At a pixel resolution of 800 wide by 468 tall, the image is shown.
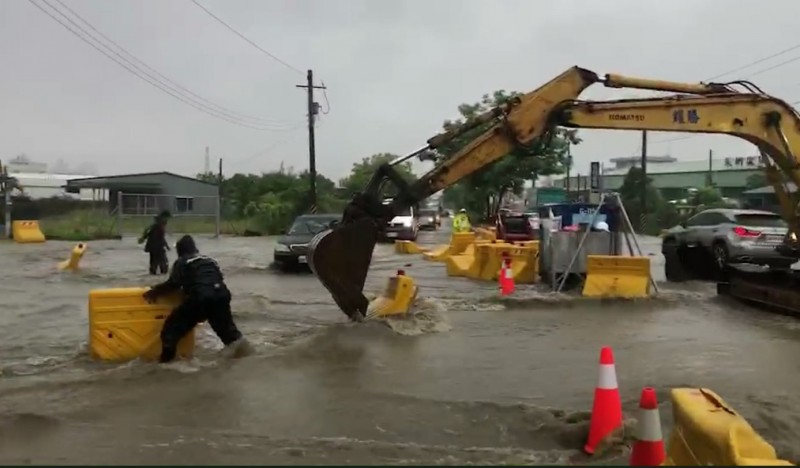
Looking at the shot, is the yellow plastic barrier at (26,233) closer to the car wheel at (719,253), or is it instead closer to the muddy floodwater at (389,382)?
the muddy floodwater at (389,382)

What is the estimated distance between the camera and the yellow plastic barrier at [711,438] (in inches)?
170

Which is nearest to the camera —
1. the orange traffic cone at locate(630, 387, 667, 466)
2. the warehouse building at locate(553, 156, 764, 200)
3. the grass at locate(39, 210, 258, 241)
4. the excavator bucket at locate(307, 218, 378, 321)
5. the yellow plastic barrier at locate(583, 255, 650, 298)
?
the orange traffic cone at locate(630, 387, 667, 466)

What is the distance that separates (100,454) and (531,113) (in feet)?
27.7

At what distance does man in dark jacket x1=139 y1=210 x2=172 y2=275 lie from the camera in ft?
68.7

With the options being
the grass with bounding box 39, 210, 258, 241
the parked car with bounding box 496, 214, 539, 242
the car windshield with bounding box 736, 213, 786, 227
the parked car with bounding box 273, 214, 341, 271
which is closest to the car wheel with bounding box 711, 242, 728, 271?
the car windshield with bounding box 736, 213, 786, 227

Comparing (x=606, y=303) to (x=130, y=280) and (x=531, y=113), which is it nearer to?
(x=531, y=113)

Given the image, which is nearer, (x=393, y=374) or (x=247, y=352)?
(x=393, y=374)

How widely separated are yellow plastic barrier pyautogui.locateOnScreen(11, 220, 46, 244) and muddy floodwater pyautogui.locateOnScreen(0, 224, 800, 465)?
25679 mm

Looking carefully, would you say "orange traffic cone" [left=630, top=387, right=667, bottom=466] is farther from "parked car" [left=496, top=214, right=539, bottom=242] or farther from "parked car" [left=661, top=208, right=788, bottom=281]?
"parked car" [left=496, top=214, right=539, bottom=242]

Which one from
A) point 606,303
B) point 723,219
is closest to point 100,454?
point 606,303

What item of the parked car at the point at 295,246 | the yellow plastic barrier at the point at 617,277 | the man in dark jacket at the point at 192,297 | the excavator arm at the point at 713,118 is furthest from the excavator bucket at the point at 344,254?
the parked car at the point at 295,246

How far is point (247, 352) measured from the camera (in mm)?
9875

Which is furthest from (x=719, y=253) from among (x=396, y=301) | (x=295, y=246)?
(x=295, y=246)

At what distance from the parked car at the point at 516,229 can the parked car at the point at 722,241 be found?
7440 mm
